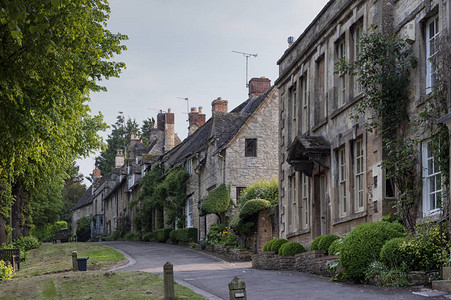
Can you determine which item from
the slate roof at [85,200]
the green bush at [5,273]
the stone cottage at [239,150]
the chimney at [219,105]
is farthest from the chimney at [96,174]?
the green bush at [5,273]

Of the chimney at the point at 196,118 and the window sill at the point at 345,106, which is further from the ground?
the chimney at the point at 196,118

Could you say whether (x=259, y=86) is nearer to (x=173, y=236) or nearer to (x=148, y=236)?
(x=173, y=236)

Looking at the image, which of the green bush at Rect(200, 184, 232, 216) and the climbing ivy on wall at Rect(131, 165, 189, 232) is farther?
the climbing ivy on wall at Rect(131, 165, 189, 232)

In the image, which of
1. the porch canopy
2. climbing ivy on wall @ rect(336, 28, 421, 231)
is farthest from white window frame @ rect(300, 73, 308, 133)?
climbing ivy on wall @ rect(336, 28, 421, 231)

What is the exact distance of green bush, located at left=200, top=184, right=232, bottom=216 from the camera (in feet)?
123

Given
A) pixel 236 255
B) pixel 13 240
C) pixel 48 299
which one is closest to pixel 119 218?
pixel 13 240

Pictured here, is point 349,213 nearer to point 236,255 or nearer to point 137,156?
point 236,255

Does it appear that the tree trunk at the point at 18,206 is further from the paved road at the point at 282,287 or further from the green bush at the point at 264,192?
the paved road at the point at 282,287

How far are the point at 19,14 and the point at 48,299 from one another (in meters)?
7.11

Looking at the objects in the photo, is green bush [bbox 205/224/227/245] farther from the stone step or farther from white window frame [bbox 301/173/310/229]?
the stone step

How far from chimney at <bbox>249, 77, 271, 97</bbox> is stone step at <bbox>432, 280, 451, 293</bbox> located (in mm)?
32038

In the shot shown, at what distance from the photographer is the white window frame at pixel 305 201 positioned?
25477 millimetres

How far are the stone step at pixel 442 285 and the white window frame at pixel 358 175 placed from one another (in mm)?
6538

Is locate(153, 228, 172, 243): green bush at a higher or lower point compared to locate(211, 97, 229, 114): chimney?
lower
